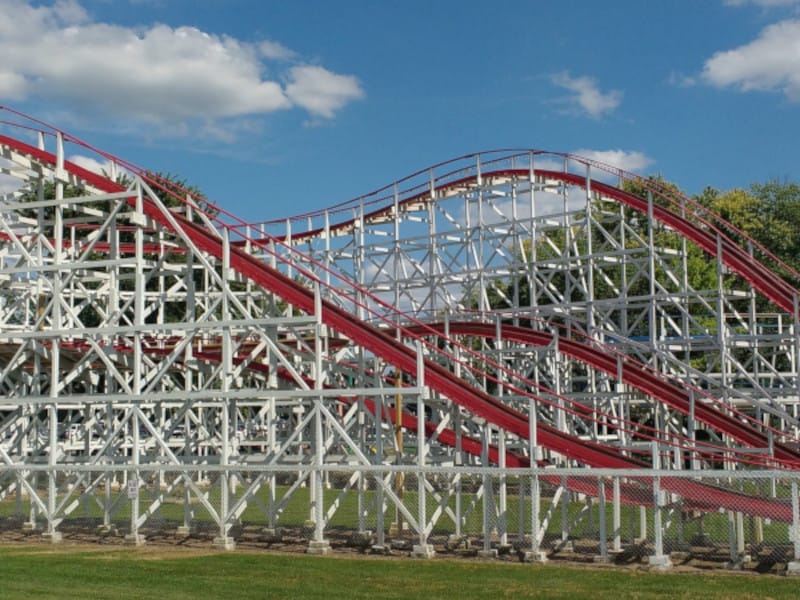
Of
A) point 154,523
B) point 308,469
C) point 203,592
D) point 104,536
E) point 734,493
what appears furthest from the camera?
point 154,523

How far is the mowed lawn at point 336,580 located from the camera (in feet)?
48.1

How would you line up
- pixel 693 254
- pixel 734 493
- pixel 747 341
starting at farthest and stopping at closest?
pixel 693 254 → pixel 747 341 → pixel 734 493

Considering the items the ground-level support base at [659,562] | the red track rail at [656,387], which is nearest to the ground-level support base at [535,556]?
the ground-level support base at [659,562]

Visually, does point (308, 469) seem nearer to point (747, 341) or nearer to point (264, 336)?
point (264, 336)

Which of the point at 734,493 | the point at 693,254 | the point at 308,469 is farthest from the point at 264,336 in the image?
the point at 693,254

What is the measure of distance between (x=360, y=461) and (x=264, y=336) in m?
2.90

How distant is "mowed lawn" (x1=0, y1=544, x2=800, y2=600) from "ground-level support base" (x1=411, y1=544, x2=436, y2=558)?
1.71 ft

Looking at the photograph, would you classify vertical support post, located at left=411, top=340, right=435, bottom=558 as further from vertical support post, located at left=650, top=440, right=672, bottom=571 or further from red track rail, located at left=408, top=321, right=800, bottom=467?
vertical support post, located at left=650, top=440, right=672, bottom=571

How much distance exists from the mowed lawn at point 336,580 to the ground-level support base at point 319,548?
84 centimetres

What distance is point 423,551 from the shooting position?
62.0 ft

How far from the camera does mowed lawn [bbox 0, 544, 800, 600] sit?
14.7 metres

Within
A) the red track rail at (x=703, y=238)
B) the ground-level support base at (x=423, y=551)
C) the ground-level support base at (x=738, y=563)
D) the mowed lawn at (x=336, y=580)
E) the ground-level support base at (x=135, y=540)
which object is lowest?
the mowed lawn at (x=336, y=580)

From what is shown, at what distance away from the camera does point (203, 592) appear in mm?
14945

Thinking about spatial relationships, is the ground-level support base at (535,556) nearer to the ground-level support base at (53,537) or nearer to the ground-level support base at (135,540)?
the ground-level support base at (135,540)
